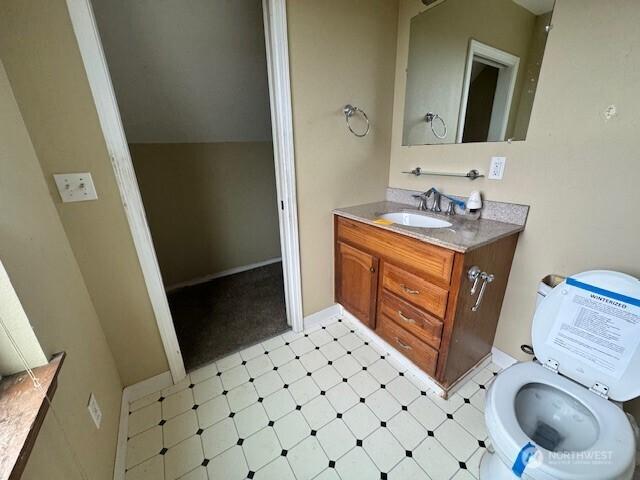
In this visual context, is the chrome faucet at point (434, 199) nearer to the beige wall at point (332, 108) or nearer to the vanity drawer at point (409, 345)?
the beige wall at point (332, 108)

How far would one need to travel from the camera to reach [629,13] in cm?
92

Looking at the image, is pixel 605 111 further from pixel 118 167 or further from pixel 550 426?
pixel 118 167

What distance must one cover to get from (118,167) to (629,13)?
80.4 inches

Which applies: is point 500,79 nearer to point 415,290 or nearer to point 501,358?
point 415,290

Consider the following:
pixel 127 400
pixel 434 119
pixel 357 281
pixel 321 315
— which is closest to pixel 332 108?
pixel 434 119

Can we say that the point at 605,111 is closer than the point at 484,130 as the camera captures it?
Yes

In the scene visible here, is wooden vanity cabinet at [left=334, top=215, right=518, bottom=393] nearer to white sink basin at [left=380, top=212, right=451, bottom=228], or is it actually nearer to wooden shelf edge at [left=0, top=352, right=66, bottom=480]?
white sink basin at [left=380, top=212, right=451, bottom=228]

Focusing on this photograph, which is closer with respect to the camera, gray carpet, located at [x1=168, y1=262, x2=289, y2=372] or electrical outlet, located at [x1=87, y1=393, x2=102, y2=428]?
electrical outlet, located at [x1=87, y1=393, x2=102, y2=428]

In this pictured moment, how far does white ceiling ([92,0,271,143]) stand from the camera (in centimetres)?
135

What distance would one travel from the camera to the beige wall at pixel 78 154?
899mm

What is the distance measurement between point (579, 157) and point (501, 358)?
1138 mm

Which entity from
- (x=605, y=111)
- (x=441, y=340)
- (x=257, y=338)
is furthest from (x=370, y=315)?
(x=605, y=111)

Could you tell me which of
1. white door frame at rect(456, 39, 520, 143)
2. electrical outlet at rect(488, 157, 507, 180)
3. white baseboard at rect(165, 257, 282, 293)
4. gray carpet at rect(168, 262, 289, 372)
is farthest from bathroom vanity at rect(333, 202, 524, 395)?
white baseboard at rect(165, 257, 282, 293)

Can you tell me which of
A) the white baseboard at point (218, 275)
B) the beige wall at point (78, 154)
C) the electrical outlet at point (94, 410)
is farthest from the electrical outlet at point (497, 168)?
the white baseboard at point (218, 275)
